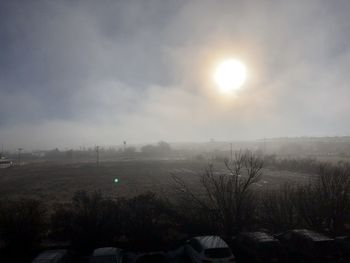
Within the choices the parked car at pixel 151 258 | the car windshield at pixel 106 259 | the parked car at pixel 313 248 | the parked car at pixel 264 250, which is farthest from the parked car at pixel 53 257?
the parked car at pixel 313 248

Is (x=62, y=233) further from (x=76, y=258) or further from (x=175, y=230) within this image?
(x=175, y=230)

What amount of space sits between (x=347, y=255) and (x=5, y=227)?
15022 millimetres

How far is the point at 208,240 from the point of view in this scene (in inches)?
477

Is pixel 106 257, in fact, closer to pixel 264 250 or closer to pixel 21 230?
pixel 21 230

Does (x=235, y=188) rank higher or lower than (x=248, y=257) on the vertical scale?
higher

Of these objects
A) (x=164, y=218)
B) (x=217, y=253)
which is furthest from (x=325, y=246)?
(x=164, y=218)

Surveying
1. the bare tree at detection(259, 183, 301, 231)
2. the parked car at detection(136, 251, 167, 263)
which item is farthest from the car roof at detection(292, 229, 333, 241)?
the parked car at detection(136, 251, 167, 263)

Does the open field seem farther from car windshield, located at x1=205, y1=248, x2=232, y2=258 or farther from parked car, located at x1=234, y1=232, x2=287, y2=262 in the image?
car windshield, located at x1=205, y1=248, x2=232, y2=258

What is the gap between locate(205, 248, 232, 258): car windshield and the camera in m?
11.0

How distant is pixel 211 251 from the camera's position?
36.5 ft

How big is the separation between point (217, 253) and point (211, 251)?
0.23 m

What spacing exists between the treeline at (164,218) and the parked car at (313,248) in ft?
13.8

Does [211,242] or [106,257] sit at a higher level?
[211,242]

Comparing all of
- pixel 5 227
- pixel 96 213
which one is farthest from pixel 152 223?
pixel 5 227
